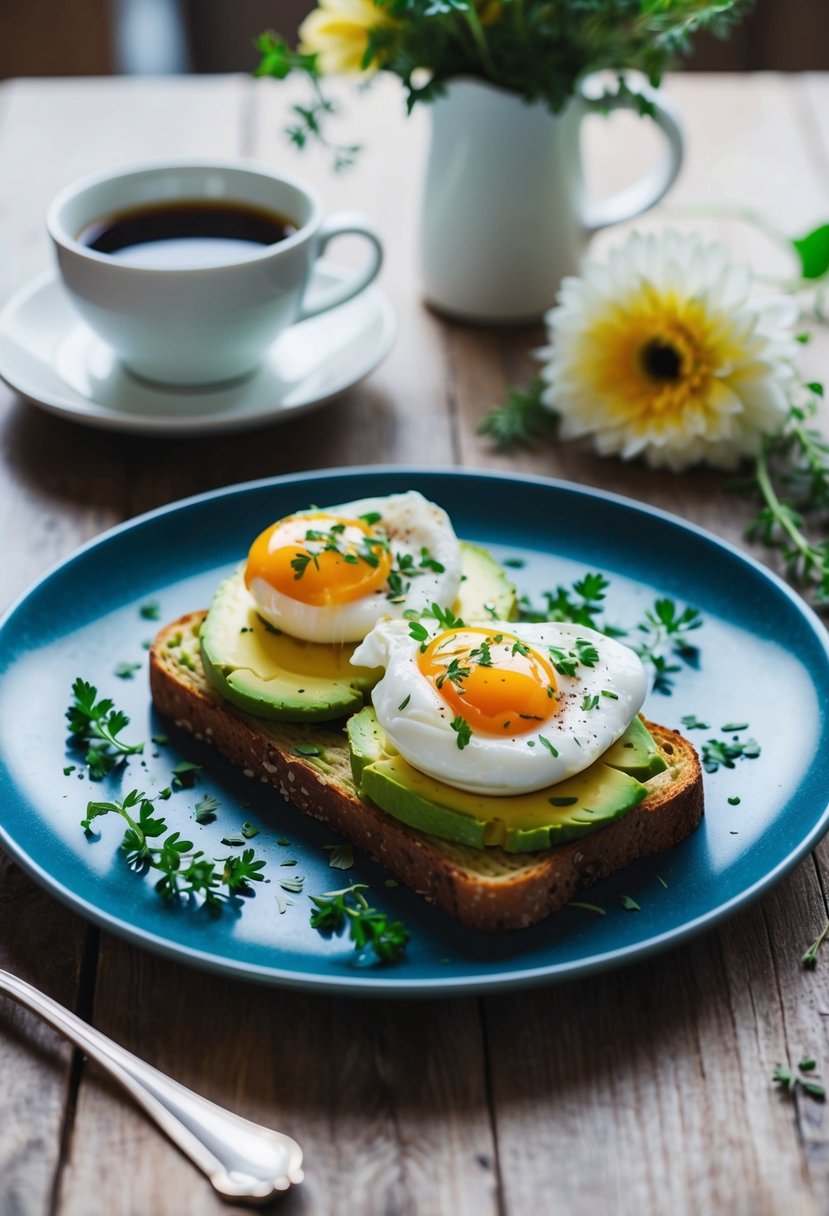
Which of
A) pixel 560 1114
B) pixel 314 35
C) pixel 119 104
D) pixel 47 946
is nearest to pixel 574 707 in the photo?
pixel 560 1114

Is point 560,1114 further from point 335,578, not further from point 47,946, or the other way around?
point 335,578

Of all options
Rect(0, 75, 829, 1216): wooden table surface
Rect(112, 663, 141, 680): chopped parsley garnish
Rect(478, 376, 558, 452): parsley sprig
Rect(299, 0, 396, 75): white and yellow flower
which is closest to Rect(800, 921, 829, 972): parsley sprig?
Rect(0, 75, 829, 1216): wooden table surface

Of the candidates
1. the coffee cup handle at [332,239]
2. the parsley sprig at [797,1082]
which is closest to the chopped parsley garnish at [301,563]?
the parsley sprig at [797,1082]

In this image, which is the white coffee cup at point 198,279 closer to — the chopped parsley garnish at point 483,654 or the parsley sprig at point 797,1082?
the chopped parsley garnish at point 483,654

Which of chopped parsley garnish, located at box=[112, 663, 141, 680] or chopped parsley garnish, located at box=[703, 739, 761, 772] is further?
chopped parsley garnish, located at box=[112, 663, 141, 680]

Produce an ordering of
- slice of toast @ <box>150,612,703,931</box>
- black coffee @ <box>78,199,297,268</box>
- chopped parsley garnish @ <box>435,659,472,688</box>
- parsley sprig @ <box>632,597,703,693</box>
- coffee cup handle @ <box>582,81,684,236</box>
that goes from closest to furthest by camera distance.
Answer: slice of toast @ <box>150,612,703,931</box>
chopped parsley garnish @ <box>435,659,472,688</box>
parsley sprig @ <box>632,597,703,693</box>
black coffee @ <box>78,199,297,268</box>
coffee cup handle @ <box>582,81,684,236</box>

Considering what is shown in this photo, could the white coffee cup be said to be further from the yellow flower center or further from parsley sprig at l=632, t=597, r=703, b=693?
parsley sprig at l=632, t=597, r=703, b=693

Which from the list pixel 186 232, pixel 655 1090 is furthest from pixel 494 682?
pixel 186 232
